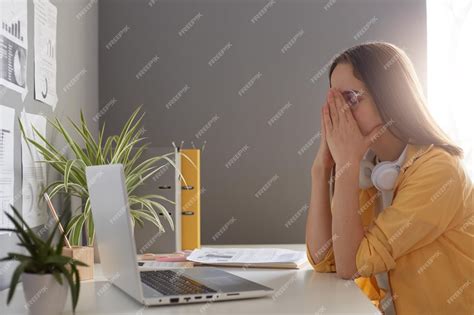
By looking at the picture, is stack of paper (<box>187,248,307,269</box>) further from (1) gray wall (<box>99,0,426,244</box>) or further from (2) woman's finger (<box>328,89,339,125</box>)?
(1) gray wall (<box>99,0,426,244</box>)

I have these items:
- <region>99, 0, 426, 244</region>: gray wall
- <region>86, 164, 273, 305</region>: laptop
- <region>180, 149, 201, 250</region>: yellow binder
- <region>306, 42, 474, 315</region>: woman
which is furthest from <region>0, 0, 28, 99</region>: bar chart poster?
<region>99, 0, 426, 244</region>: gray wall

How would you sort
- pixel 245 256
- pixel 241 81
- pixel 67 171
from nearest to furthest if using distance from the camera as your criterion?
pixel 67 171 < pixel 245 256 < pixel 241 81

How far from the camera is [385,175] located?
151 centimetres

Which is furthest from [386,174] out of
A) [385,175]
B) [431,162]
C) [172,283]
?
[172,283]

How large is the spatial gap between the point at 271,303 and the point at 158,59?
1524 millimetres

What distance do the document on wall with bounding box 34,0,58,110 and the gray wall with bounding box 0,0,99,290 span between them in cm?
3

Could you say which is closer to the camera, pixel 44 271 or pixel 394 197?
pixel 44 271

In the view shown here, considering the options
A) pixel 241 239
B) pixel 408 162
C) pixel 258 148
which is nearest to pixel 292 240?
pixel 241 239

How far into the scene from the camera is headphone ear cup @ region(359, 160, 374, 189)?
165 cm

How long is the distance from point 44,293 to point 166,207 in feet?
3.20

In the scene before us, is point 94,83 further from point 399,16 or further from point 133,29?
point 399,16

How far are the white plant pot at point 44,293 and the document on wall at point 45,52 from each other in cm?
77

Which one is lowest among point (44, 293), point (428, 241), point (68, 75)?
point (428, 241)

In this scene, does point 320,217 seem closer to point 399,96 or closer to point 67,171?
point 399,96
